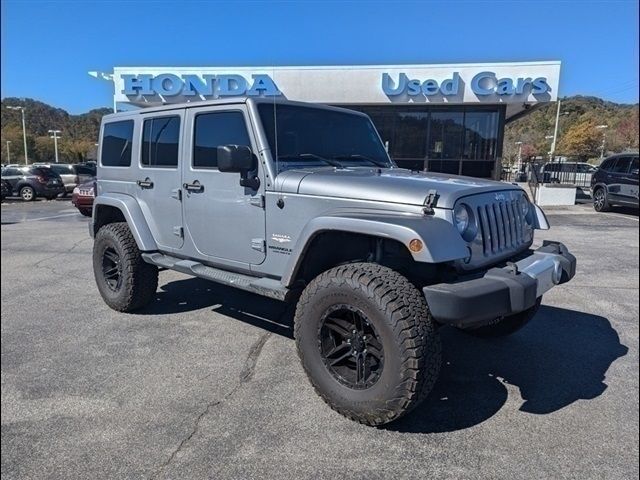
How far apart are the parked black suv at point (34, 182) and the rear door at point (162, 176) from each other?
1804 cm

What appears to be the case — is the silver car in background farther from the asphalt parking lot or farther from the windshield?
the windshield

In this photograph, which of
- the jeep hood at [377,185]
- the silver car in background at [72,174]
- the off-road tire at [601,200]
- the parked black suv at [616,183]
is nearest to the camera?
the jeep hood at [377,185]

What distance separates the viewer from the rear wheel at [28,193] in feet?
66.3

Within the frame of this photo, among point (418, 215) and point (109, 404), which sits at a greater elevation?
point (418, 215)

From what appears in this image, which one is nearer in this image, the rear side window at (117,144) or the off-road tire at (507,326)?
the off-road tire at (507,326)

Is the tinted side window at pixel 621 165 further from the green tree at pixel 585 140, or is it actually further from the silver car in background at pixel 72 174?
the green tree at pixel 585 140

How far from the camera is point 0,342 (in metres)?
4.13

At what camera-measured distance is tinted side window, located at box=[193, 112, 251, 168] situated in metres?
3.82

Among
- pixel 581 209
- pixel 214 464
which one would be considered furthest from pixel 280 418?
pixel 581 209

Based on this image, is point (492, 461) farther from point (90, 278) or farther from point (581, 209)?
point (581, 209)

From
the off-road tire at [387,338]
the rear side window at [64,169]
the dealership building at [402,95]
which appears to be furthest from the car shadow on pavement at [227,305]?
the rear side window at [64,169]

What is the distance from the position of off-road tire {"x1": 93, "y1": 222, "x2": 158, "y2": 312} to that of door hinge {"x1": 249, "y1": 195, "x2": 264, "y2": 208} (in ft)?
5.68

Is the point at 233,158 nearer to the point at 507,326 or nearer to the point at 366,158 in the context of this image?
the point at 366,158

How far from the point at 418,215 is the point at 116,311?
350 centimetres
